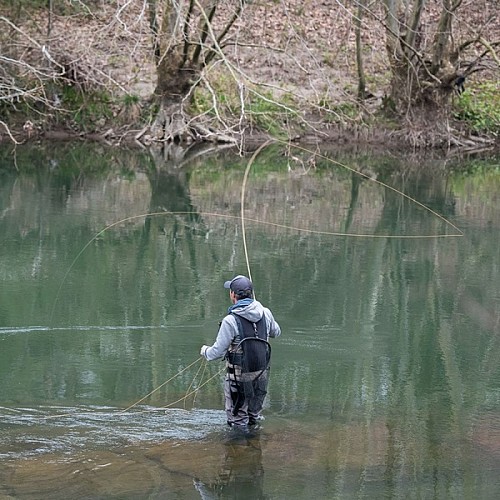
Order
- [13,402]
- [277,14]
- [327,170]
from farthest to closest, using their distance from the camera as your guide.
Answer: [277,14] → [327,170] → [13,402]

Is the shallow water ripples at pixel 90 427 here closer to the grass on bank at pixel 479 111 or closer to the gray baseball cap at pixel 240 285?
the gray baseball cap at pixel 240 285

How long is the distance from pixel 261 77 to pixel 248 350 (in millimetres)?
22984

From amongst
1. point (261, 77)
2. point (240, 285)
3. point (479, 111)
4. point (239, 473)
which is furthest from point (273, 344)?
point (479, 111)

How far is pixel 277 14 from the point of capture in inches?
1220

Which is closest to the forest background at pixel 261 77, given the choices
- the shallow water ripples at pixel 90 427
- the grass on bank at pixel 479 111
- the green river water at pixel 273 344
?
the grass on bank at pixel 479 111

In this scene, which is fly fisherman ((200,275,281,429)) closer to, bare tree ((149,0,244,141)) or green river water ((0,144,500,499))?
green river water ((0,144,500,499))

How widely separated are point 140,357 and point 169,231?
641cm

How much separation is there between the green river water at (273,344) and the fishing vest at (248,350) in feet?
1.82

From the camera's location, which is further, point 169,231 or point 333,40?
point 333,40

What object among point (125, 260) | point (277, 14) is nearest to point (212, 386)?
point (125, 260)

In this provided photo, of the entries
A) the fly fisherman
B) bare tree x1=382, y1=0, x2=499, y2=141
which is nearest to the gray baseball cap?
the fly fisherman

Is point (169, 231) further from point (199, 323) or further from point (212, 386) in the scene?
point (212, 386)

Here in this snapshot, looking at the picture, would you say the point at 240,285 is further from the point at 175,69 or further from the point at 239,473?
the point at 175,69

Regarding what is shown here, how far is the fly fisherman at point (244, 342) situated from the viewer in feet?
22.4
